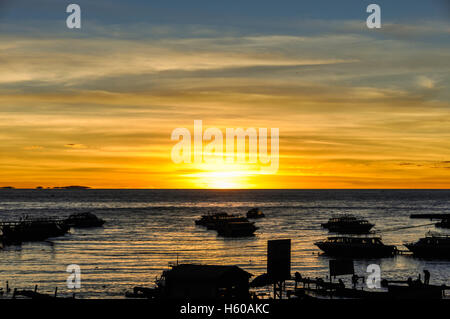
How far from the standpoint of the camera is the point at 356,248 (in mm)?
87625

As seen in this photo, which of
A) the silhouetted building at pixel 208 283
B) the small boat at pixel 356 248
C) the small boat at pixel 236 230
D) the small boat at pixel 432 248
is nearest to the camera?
the silhouetted building at pixel 208 283

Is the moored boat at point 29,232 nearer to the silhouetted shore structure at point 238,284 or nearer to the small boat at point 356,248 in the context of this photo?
the small boat at point 356,248

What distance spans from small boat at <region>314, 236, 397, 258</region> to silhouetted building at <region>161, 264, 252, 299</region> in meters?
49.4

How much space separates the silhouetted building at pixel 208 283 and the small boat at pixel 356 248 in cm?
4943

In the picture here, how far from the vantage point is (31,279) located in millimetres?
66125

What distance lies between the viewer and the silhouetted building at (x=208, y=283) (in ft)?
132

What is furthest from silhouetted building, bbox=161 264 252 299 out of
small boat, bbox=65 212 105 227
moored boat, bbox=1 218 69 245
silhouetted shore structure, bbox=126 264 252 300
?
small boat, bbox=65 212 105 227

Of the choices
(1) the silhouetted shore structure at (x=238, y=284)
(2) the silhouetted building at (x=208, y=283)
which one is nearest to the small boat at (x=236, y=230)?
(1) the silhouetted shore structure at (x=238, y=284)

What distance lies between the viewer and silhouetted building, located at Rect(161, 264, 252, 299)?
4022 cm

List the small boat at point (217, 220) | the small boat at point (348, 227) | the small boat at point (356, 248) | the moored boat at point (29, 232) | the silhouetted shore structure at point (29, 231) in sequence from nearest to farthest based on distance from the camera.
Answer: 1. the small boat at point (356, 248)
2. the silhouetted shore structure at point (29, 231)
3. the moored boat at point (29, 232)
4. the small boat at point (217, 220)
5. the small boat at point (348, 227)

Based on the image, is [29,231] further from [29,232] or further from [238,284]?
[238,284]

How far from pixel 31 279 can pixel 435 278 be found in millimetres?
49437
